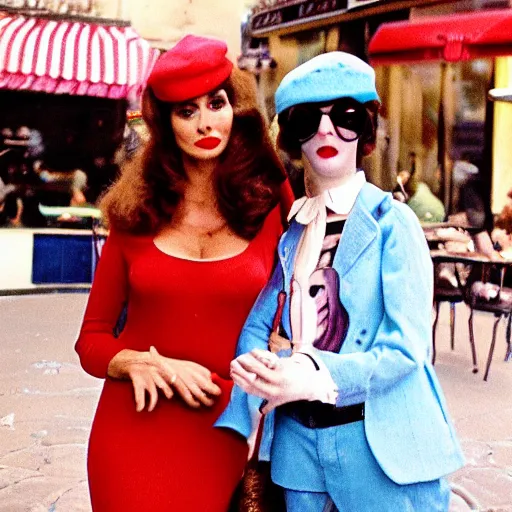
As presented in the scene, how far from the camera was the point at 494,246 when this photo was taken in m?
6.47

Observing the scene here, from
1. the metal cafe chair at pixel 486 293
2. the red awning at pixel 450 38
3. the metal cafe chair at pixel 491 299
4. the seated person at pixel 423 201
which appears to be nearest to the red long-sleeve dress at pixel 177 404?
the metal cafe chair at pixel 486 293

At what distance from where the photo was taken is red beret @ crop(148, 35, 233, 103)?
63.9 inches

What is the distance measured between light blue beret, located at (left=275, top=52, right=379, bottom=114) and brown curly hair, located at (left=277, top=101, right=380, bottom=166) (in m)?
0.02

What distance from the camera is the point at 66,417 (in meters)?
4.82

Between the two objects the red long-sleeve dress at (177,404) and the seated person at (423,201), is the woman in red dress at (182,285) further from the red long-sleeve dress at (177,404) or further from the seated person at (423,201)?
the seated person at (423,201)

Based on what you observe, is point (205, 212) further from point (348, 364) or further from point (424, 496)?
point (424, 496)

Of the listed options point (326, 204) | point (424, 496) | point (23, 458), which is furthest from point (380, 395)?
point (23, 458)

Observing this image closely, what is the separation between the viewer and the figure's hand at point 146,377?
157 cm

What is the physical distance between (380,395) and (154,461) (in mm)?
594

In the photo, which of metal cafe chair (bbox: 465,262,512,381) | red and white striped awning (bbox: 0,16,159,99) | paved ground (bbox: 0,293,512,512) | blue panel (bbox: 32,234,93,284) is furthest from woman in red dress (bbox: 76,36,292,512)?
blue panel (bbox: 32,234,93,284)

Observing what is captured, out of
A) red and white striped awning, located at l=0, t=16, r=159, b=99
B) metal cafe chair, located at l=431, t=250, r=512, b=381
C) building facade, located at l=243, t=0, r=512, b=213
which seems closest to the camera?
metal cafe chair, located at l=431, t=250, r=512, b=381

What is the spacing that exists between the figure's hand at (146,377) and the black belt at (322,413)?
0.31 m

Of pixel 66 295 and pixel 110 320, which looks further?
pixel 66 295

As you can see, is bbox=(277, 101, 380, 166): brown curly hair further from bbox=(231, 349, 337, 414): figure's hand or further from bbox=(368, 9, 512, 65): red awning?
bbox=(368, 9, 512, 65): red awning
